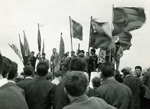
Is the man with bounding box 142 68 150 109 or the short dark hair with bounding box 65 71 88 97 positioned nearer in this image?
the short dark hair with bounding box 65 71 88 97

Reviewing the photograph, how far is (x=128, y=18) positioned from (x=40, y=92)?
7731mm

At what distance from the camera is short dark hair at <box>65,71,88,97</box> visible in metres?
4.18

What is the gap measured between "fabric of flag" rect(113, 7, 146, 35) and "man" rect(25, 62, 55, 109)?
6.49 meters

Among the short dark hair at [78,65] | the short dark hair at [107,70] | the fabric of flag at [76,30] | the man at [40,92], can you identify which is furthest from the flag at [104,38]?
the short dark hair at [78,65]

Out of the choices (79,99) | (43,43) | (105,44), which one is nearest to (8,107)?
(79,99)

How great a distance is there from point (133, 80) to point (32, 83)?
14.3ft

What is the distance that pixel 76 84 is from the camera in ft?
13.8

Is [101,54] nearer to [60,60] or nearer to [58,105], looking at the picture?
[60,60]

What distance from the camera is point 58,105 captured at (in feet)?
23.4

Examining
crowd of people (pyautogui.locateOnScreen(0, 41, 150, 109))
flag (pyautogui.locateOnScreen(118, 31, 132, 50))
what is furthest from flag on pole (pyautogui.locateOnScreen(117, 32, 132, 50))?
crowd of people (pyautogui.locateOnScreen(0, 41, 150, 109))

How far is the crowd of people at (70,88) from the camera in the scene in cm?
416

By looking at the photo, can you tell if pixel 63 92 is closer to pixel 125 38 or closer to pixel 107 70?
pixel 107 70

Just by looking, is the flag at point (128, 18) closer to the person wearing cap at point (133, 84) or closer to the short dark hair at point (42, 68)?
the person wearing cap at point (133, 84)

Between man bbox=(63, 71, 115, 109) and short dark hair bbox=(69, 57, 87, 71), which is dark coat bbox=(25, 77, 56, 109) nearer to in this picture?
short dark hair bbox=(69, 57, 87, 71)
